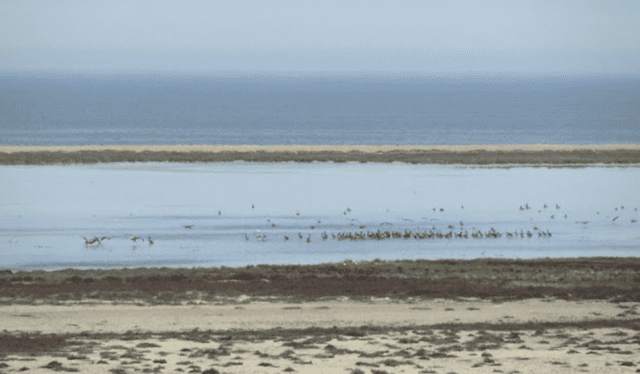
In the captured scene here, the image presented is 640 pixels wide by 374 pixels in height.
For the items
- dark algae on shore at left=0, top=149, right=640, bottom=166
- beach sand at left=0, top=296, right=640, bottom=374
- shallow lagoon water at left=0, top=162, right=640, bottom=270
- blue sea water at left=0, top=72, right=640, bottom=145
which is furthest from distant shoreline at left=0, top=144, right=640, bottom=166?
beach sand at left=0, top=296, right=640, bottom=374

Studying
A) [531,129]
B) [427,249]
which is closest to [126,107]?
[531,129]

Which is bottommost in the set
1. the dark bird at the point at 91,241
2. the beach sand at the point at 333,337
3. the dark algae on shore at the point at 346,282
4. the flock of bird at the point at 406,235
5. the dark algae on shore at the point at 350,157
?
the beach sand at the point at 333,337

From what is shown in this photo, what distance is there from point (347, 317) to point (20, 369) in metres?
7.14

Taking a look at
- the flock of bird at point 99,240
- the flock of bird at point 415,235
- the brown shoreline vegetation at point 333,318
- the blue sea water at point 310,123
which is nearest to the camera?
the brown shoreline vegetation at point 333,318

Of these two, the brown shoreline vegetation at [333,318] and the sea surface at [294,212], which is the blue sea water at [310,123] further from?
the brown shoreline vegetation at [333,318]

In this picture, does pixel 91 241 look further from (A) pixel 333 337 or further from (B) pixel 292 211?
(A) pixel 333 337

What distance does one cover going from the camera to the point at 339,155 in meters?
65.4

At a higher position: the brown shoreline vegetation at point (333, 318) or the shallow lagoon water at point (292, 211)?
the shallow lagoon water at point (292, 211)

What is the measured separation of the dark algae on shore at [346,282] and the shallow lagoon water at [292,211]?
2269mm

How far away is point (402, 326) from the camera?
62.0 feet

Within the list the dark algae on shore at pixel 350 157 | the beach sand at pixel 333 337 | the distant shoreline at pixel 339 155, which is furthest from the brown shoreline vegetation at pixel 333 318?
the distant shoreline at pixel 339 155

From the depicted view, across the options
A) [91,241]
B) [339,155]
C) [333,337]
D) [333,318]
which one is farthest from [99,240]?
[339,155]

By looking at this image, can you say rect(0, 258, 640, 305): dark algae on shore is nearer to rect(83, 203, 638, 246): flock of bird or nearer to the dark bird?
rect(83, 203, 638, 246): flock of bird

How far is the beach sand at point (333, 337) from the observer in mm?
15617
